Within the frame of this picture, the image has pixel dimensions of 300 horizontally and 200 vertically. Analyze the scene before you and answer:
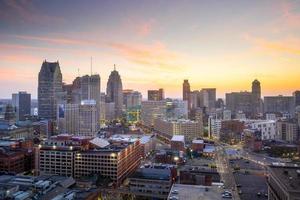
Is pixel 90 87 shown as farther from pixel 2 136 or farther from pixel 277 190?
pixel 277 190

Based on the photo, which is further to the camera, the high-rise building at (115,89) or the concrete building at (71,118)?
the high-rise building at (115,89)

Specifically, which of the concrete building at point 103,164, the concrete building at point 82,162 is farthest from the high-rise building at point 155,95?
the concrete building at point 103,164

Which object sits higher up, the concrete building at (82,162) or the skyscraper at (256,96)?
the skyscraper at (256,96)

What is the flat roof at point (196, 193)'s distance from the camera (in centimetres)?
3216

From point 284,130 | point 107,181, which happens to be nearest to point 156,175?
point 107,181

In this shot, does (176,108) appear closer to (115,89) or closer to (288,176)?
(115,89)

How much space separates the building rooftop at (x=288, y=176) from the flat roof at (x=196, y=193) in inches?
241

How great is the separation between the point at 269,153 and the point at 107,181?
44755 mm

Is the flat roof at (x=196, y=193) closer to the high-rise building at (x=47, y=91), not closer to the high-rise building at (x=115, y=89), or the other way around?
the high-rise building at (x=47, y=91)

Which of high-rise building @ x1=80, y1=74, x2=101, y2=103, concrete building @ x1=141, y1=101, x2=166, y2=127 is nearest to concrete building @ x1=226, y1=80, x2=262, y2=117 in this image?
concrete building @ x1=141, y1=101, x2=166, y2=127

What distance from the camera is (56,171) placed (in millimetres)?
53750

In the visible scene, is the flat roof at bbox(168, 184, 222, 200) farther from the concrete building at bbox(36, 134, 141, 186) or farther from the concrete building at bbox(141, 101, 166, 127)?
the concrete building at bbox(141, 101, 166, 127)

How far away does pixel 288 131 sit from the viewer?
3760 inches

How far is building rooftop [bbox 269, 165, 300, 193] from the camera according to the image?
88.5ft
